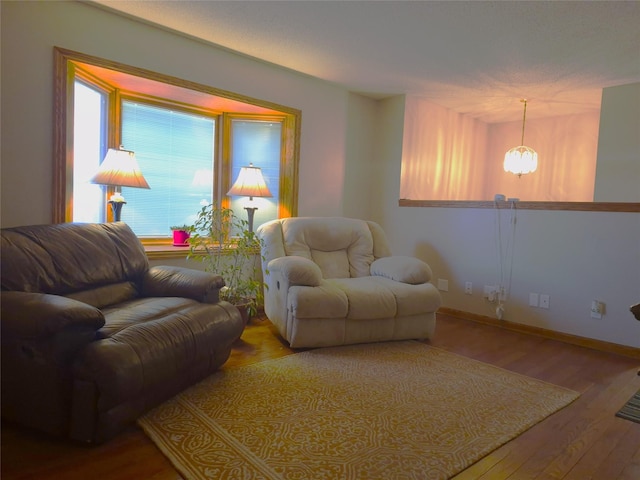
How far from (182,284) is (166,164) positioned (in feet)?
5.33

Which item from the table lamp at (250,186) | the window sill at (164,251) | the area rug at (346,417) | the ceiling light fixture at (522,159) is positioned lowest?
the area rug at (346,417)

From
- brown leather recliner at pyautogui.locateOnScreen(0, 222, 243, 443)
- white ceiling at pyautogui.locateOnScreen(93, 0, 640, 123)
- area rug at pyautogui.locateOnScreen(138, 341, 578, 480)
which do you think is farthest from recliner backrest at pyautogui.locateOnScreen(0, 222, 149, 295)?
white ceiling at pyautogui.locateOnScreen(93, 0, 640, 123)

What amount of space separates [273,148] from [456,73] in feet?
6.08

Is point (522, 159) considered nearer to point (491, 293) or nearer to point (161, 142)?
point (491, 293)

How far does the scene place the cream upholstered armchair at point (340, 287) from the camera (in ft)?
9.29

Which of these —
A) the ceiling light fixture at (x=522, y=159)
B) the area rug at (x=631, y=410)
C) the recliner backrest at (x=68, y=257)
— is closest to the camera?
the recliner backrest at (x=68, y=257)

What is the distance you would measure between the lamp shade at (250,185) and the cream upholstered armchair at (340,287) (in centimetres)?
34

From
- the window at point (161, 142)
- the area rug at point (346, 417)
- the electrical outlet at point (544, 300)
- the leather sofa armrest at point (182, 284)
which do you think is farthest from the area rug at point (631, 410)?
the window at point (161, 142)

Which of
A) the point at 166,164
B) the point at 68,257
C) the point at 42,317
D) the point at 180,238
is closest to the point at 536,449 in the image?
the point at 42,317

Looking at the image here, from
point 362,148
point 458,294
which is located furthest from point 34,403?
point 362,148

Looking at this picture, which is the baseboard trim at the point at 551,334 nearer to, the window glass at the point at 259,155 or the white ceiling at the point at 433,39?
the window glass at the point at 259,155

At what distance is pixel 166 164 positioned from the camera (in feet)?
12.0

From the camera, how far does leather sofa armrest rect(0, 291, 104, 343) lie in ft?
5.14

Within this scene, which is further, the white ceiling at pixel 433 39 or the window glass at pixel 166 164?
the window glass at pixel 166 164
